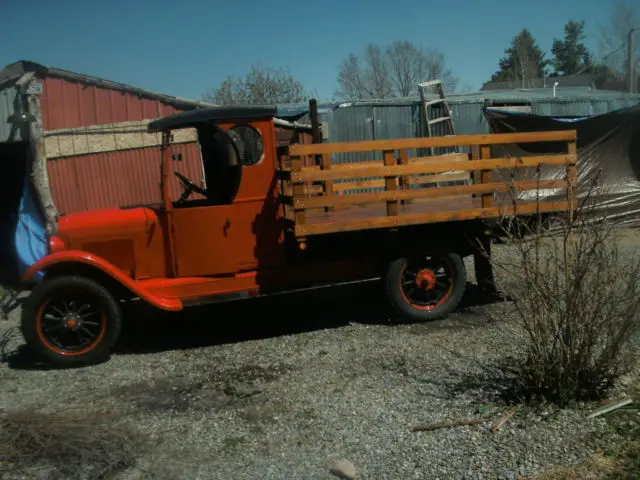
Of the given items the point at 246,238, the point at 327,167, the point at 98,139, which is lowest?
the point at 246,238

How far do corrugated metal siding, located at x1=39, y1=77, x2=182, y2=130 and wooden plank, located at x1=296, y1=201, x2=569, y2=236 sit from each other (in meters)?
6.34

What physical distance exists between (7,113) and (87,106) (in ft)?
4.31

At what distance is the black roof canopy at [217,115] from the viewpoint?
580cm

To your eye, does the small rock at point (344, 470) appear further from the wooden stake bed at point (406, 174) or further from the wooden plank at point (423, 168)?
the wooden plank at point (423, 168)

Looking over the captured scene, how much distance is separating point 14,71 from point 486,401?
944 centimetres

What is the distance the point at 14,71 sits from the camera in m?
9.98

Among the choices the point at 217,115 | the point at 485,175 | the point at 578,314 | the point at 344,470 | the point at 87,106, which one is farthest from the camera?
the point at 87,106

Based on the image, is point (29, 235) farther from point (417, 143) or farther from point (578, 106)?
point (578, 106)

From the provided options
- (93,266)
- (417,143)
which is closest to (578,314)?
(417,143)

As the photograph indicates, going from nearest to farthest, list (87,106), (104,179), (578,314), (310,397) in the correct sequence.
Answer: (578,314) → (310,397) → (87,106) → (104,179)

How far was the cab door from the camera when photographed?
5914 mm

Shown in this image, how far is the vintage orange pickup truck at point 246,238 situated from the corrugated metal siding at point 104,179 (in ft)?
15.2

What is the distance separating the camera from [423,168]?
19.8 feet

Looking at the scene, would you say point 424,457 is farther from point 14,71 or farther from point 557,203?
point 14,71
